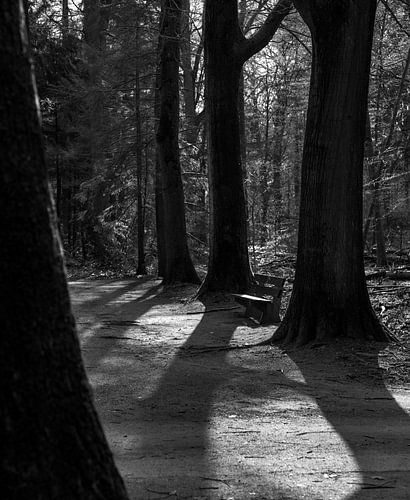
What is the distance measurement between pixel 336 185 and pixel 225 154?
589cm

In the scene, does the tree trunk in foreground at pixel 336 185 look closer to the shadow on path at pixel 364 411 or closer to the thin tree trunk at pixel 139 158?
the shadow on path at pixel 364 411

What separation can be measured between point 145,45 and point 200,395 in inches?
Answer: 674

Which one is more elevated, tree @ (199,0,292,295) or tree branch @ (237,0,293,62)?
tree branch @ (237,0,293,62)

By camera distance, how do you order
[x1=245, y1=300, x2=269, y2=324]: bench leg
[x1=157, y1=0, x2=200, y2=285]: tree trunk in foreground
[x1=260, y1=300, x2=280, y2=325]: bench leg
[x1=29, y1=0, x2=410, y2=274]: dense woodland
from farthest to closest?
A: 1. [x1=157, y1=0, x2=200, y2=285]: tree trunk in foreground
2. [x1=29, y1=0, x2=410, y2=274]: dense woodland
3. [x1=245, y1=300, x2=269, y2=324]: bench leg
4. [x1=260, y1=300, x2=280, y2=325]: bench leg

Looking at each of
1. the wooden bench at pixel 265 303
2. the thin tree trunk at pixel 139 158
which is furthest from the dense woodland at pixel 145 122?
the wooden bench at pixel 265 303

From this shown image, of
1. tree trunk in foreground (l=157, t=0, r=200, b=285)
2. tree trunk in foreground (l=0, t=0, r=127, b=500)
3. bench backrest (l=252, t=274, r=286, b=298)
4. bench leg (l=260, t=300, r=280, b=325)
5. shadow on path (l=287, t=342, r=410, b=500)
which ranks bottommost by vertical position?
shadow on path (l=287, t=342, r=410, b=500)

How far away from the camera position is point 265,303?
1245cm

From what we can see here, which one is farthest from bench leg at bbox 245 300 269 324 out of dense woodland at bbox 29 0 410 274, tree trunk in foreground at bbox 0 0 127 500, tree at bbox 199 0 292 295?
tree trunk in foreground at bbox 0 0 127 500

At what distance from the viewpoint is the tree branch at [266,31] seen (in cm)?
1396

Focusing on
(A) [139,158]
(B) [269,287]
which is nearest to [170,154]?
(A) [139,158]

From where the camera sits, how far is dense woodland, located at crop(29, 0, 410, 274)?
65.8 ft

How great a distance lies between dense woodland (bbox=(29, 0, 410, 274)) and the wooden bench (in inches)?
148

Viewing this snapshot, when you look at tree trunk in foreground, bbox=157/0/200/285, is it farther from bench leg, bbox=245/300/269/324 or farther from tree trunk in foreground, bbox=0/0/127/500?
tree trunk in foreground, bbox=0/0/127/500

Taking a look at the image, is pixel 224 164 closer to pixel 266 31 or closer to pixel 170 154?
pixel 266 31
